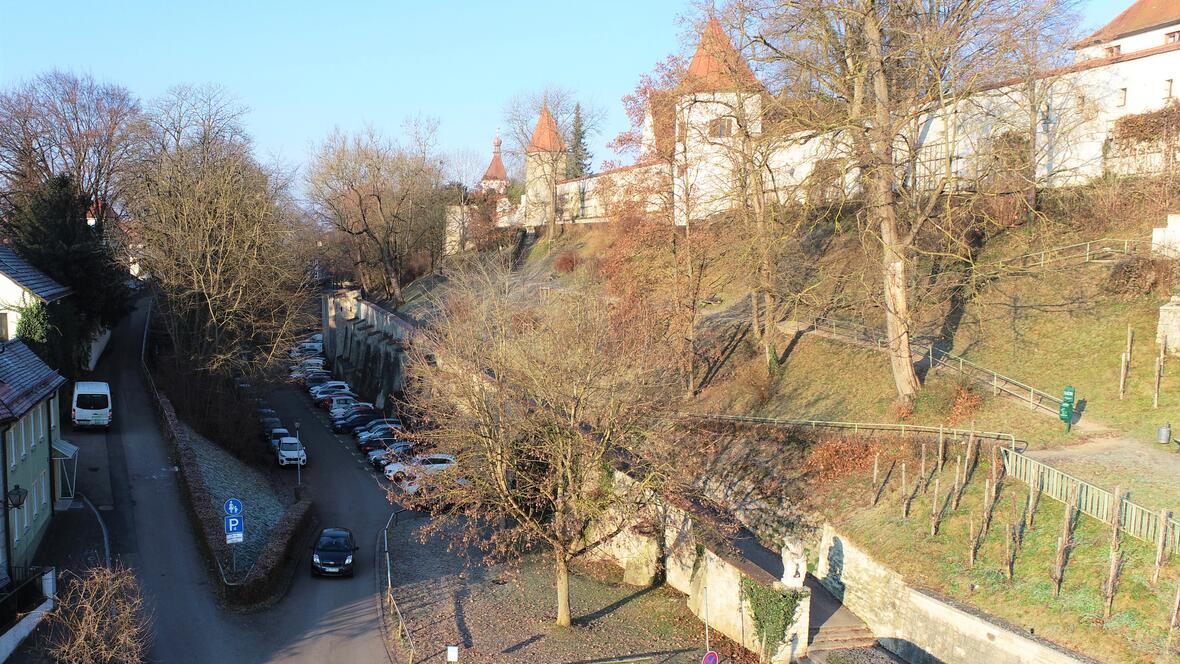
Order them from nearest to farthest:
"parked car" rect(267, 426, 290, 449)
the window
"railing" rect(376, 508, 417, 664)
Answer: "railing" rect(376, 508, 417, 664)
the window
"parked car" rect(267, 426, 290, 449)

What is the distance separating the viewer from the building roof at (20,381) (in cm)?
1945

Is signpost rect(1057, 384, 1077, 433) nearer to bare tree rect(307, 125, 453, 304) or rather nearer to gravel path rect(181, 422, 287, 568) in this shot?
gravel path rect(181, 422, 287, 568)

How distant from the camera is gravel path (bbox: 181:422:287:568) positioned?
24.6m

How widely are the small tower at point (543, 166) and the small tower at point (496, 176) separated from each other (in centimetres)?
342

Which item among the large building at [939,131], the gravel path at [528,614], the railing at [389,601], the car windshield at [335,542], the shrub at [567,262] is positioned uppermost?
the large building at [939,131]

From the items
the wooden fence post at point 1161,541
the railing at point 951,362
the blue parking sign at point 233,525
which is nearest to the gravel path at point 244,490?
the blue parking sign at point 233,525

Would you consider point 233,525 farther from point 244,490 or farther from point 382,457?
point 382,457

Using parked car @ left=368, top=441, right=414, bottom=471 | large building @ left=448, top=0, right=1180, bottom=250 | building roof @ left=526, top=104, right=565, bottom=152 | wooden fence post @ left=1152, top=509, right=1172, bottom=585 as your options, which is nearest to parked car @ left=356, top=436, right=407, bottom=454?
parked car @ left=368, top=441, right=414, bottom=471

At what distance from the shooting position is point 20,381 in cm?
2155

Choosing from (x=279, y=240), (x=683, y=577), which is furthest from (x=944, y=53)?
(x=279, y=240)

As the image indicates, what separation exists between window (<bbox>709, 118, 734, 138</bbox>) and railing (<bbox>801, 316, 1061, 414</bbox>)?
741 centimetres

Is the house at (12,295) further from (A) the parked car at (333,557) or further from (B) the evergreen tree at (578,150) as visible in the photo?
(B) the evergreen tree at (578,150)

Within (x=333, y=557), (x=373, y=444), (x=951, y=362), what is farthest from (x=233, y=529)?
(x=951, y=362)

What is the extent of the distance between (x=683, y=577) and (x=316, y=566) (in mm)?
9234
